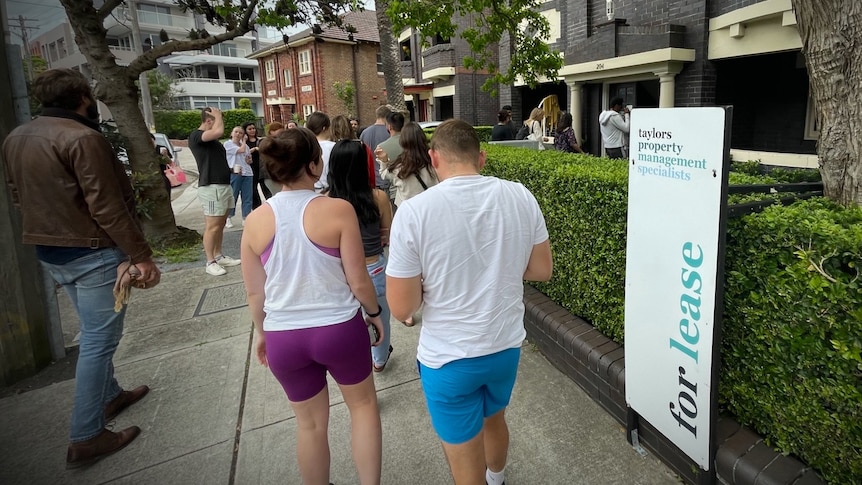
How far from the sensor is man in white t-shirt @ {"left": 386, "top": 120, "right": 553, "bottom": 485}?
6.10ft

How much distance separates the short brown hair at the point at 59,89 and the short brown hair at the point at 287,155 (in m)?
1.46

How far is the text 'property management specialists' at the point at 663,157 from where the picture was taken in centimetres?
215

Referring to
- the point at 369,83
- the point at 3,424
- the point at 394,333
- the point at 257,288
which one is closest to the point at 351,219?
the point at 257,288

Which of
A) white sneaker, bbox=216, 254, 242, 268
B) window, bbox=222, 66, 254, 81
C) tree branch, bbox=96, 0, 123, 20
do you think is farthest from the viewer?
window, bbox=222, 66, 254, 81

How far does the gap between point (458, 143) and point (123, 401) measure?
2.99m

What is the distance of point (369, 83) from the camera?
34000 mm

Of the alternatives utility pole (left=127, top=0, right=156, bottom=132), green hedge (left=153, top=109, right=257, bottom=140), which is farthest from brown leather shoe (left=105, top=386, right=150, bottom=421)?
green hedge (left=153, top=109, right=257, bottom=140)

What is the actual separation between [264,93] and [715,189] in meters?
42.1

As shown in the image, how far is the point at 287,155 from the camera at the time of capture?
7.10 feet

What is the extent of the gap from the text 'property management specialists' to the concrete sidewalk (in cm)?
158

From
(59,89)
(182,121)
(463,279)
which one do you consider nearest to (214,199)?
(59,89)

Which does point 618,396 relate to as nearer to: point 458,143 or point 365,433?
point 365,433

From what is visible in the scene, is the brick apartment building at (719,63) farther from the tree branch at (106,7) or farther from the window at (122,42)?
the window at (122,42)

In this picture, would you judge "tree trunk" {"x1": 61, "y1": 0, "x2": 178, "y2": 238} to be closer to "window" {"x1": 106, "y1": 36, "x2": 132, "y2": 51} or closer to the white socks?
Result: the white socks
